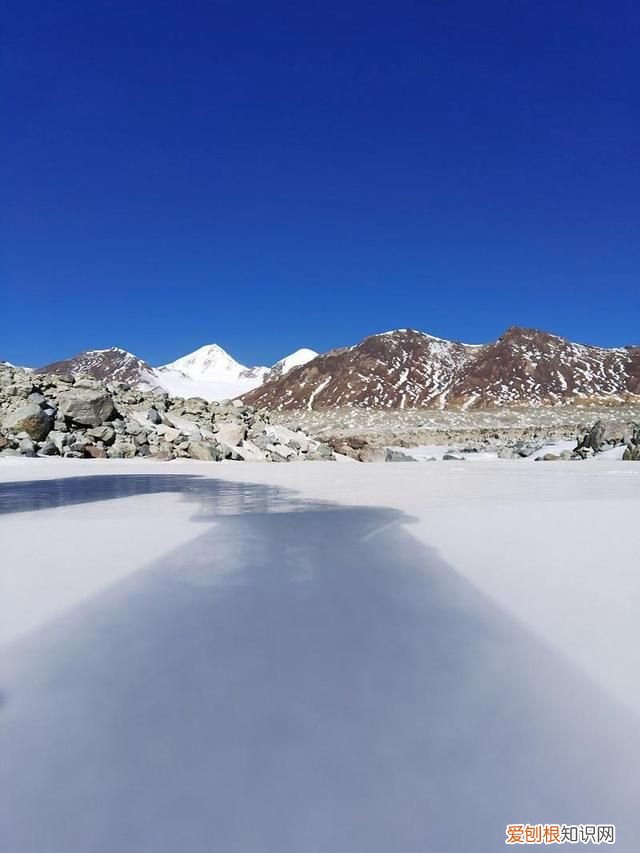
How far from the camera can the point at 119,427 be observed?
13.7 metres

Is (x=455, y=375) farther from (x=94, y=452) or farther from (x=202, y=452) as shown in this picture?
(x=94, y=452)

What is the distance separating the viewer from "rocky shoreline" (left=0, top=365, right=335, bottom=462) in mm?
11959

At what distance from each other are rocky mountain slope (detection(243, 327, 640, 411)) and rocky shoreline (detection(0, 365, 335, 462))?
8304 centimetres

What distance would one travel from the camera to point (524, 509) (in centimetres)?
438

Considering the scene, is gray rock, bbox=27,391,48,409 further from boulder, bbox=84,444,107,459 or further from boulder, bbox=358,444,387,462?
boulder, bbox=358,444,387,462

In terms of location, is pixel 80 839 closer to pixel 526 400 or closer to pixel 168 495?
pixel 168 495

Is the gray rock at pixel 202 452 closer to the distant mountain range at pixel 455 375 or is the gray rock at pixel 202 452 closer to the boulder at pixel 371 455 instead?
the boulder at pixel 371 455

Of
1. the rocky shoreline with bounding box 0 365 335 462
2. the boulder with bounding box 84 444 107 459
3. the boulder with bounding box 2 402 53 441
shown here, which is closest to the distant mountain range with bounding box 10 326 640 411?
the rocky shoreline with bounding box 0 365 335 462

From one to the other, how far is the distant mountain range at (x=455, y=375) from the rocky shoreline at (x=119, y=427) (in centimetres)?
8356

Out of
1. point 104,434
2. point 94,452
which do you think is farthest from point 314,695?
point 104,434

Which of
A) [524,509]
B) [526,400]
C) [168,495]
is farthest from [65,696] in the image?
[526,400]

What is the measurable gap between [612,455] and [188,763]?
15.8m

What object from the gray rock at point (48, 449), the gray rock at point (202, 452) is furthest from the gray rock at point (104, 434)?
the gray rock at point (202, 452)

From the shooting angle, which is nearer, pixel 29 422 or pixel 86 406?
pixel 29 422
